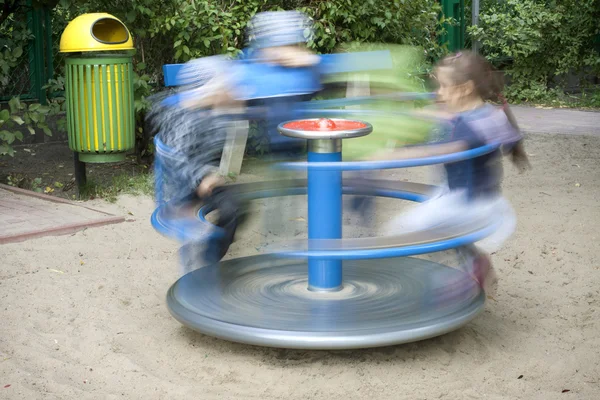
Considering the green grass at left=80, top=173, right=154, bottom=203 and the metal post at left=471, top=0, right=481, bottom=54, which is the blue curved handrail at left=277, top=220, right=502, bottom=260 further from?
the metal post at left=471, top=0, right=481, bottom=54

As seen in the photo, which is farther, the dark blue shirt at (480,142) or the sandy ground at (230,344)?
the dark blue shirt at (480,142)

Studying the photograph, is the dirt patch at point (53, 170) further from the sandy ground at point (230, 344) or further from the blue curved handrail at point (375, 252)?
the blue curved handrail at point (375, 252)

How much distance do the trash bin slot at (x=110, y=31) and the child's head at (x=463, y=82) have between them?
3.40 metres

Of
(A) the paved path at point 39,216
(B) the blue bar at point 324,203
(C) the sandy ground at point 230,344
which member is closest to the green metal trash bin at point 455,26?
(C) the sandy ground at point 230,344

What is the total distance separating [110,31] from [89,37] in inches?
21.5

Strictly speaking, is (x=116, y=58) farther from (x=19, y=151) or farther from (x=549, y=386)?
(x=549, y=386)

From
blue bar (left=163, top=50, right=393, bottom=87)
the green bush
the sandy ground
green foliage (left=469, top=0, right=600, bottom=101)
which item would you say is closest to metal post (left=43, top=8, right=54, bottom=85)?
the green bush

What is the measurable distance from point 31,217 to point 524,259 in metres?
3.49

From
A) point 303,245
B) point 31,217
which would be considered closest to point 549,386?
point 303,245

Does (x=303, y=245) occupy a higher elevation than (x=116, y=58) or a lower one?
lower

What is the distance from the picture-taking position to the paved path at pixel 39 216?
602 cm

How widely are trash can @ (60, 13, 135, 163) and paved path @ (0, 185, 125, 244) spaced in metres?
0.52

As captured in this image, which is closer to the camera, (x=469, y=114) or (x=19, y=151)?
(x=469, y=114)

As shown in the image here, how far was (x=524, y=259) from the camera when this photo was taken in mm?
5785
